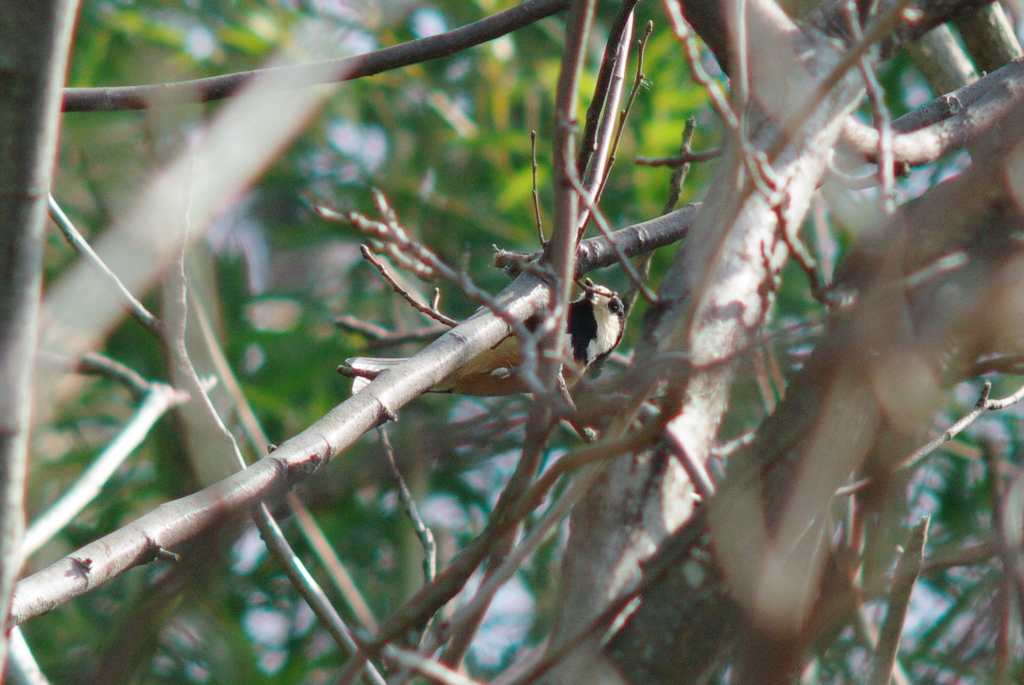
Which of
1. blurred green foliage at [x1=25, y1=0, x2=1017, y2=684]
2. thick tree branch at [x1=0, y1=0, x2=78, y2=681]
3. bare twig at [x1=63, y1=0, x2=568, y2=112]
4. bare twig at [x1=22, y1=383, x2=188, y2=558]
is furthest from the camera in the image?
blurred green foliage at [x1=25, y1=0, x2=1017, y2=684]

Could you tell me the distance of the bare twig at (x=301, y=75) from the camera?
1362 millimetres

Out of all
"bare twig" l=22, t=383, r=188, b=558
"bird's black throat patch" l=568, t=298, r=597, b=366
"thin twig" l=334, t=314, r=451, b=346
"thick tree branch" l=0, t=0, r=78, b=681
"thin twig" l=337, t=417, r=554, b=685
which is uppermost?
"thick tree branch" l=0, t=0, r=78, b=681

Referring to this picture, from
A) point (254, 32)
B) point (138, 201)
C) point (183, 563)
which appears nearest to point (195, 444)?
Result: point (183, 563)

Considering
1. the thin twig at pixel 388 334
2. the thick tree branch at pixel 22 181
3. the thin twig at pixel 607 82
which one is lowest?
the thin twig at pixel 388 334

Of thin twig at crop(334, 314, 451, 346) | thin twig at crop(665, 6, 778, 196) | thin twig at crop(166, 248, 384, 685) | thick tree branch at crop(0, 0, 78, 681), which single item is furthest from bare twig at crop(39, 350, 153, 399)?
thin twig at crop(665, 6, 778, 196)

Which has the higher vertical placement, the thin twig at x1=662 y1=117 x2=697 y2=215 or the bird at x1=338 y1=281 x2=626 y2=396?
the thin twig at x1=662 y1=117 x2=697 y2=215

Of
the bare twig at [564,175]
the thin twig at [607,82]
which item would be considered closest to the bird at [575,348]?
the thin twig at [607,82]

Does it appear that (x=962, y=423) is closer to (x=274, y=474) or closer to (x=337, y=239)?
(x=274, y=474)

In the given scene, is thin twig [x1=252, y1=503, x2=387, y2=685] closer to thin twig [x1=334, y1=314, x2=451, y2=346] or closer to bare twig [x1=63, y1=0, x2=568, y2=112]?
bare twig [x1=63, y1=0, x2=568, y2=112]

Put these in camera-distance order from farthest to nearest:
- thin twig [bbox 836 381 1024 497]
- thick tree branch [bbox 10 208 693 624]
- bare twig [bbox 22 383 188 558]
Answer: bare twig [bbox 22 383 188 558] < thin twig [bbox 836 381 1024 497] < thick tree branch [bbox 10 208 693 624]

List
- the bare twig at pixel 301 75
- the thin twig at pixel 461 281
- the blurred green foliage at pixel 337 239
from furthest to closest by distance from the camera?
the blurred green foliage at pixel 337 239, the bare twig at pixel 301 75, the thin twig at pixel 461 281

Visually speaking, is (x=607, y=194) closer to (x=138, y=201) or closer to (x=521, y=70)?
(x=521, y=70)

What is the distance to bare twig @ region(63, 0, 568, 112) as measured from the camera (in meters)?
1.36

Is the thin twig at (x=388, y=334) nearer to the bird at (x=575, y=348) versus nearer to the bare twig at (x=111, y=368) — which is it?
the bird at (x=575, y=348)
